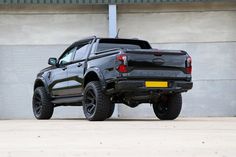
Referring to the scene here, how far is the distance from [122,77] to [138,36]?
24.6 feet

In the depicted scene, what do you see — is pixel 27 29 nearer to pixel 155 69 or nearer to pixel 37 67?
pixel 37 67

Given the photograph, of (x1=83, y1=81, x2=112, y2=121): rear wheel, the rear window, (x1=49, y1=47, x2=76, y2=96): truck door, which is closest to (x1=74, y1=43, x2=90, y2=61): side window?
(x1=49, y1=47, x2=76, y2=96): truck door

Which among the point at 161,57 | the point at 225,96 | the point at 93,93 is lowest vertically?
the point at 225,96

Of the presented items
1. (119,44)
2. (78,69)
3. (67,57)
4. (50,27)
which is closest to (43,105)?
(67,57)

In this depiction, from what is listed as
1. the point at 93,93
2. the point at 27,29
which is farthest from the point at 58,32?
the point at 93,93

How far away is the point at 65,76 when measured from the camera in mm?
12781

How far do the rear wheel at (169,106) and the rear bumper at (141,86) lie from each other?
75 cm

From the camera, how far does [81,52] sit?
12.6 m

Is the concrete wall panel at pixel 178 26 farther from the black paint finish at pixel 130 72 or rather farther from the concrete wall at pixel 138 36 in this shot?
the black paint finish at pixel 130 72

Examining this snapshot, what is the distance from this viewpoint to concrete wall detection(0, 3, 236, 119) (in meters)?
17.8

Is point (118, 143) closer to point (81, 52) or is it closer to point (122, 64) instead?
point (122, 64)

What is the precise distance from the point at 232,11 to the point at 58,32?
5.46 meters

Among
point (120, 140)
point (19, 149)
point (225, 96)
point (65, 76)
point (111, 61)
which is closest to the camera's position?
point (19, 149)

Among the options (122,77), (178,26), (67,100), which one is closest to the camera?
(122,77)
